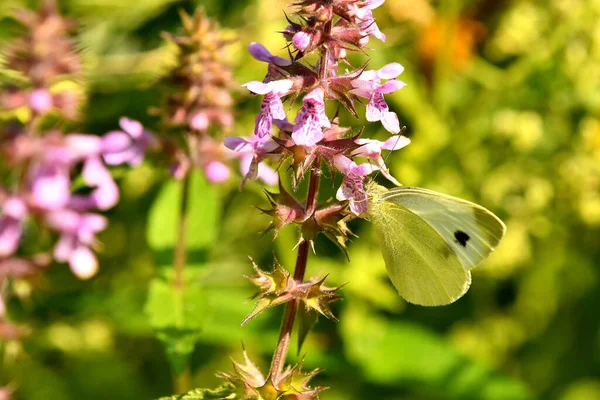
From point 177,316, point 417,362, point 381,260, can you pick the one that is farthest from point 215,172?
point 417,362

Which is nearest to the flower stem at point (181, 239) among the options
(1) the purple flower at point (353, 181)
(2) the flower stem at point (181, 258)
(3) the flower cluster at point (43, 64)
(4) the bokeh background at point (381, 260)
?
(2) the flower stem at point (181, 258)

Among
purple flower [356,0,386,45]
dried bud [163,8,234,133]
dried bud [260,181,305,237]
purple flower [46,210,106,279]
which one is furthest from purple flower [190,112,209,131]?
purple flower [356,0,386,45]

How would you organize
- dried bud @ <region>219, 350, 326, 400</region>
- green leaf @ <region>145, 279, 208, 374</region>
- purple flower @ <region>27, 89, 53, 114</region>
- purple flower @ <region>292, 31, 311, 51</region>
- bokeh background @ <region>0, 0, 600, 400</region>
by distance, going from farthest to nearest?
bokeh background @ <region>0, 0, 600, 400</region>
purple flower @ <region>27, 89, 53, 114</region>
green leaf @ <region>145, 279, 208, 374</region>
dried bud @ <region>219, 350, 326, 400</region>
purple flower @ <region>292, 31, 311, 51</region>

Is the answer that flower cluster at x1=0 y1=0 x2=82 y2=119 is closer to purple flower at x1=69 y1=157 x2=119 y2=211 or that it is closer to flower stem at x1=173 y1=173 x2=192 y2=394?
purple flower at x1=69 y1=157 x2=119 y2=211

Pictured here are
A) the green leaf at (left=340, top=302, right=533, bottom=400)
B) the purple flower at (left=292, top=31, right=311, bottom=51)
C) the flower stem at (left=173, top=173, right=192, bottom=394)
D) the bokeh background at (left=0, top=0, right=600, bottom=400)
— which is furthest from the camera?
the bokeh background at (left=0, top=0, right=600, bottom=400)

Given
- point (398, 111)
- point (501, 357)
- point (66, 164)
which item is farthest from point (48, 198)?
point (501, 357)

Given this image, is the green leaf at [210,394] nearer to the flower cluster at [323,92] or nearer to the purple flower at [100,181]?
the flower cluster at [323,92]

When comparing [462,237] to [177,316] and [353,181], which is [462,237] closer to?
[353,181]
